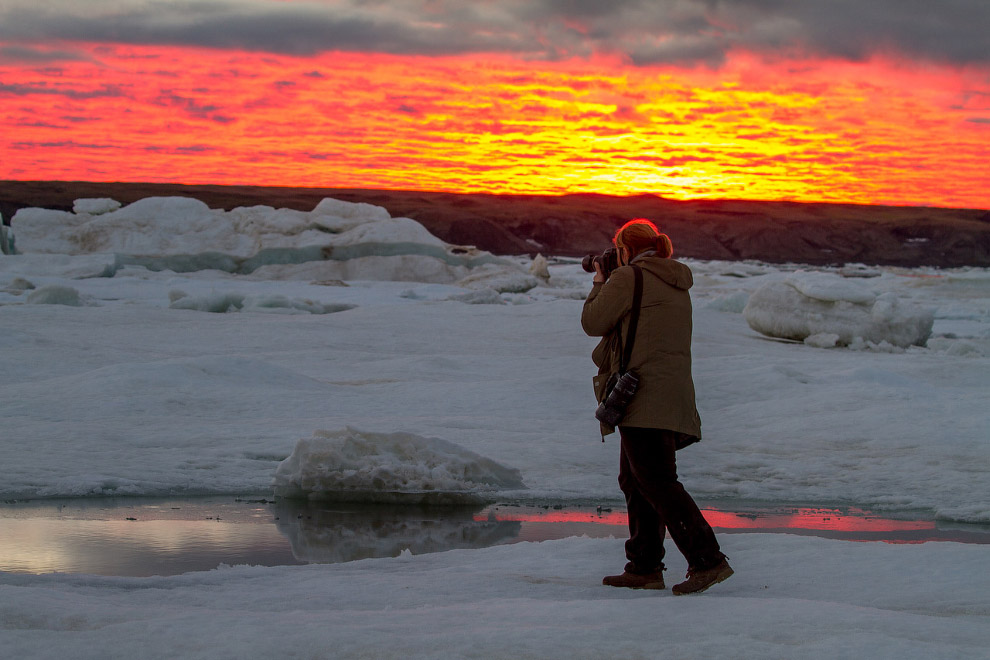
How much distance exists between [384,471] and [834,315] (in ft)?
35.6

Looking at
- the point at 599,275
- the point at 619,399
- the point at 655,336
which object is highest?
the point at 599,275

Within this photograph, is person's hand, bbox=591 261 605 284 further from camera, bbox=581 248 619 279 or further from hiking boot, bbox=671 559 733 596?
hiking boot, bbox=671 559 733 596

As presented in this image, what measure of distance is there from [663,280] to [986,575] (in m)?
1.53

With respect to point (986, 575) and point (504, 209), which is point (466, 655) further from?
point (504, 209)

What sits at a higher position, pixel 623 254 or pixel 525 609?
pixel 623 254

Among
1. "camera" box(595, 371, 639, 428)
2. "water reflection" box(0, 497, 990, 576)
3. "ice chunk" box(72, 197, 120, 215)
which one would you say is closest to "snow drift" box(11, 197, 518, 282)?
"ice chunk" box(72, 197, 120, 215)

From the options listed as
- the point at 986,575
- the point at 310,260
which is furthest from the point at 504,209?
the point at 986,575

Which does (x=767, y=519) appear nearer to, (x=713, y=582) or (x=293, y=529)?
(x=713, y=582)

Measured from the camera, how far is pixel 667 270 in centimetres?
300

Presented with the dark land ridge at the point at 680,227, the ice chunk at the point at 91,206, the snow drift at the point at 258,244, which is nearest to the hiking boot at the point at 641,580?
the snow drift at the point at 258,244

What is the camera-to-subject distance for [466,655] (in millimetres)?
2277

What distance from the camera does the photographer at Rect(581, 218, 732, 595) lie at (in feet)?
9.67

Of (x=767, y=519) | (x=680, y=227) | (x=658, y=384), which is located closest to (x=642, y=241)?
(x=658, y=384)

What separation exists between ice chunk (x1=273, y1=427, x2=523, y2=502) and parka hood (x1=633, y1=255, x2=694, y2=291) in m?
2.51
